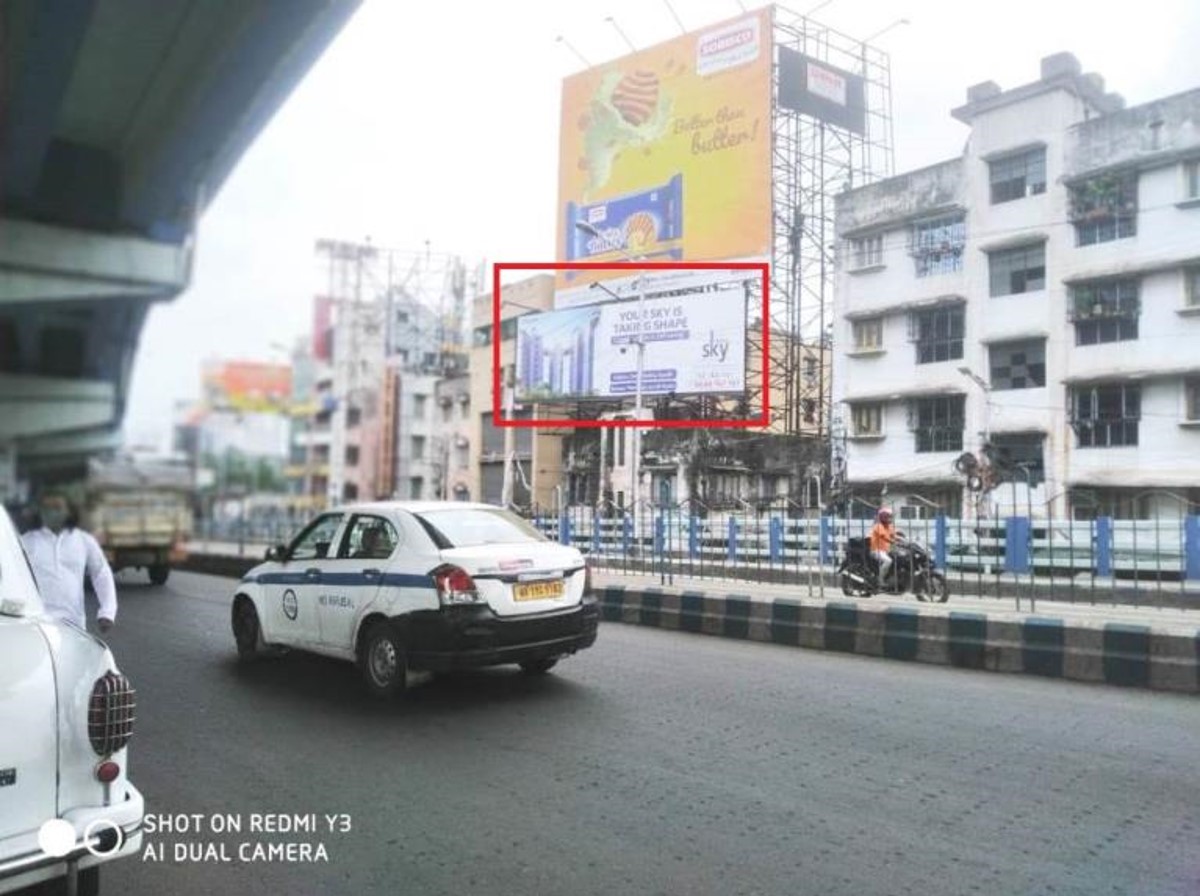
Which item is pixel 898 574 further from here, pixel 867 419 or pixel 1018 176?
pixel 1018 176

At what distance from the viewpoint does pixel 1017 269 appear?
947 centimetres

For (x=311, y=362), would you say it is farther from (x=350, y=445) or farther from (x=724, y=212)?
(x=724, y=212)

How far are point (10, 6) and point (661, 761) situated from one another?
9.39m

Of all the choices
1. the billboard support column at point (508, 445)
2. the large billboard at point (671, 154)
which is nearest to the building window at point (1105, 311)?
the large billboard at point (671, 154)

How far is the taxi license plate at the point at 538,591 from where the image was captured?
236 inches

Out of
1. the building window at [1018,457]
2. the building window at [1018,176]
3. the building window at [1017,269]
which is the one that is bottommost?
the building window at [1018,457]

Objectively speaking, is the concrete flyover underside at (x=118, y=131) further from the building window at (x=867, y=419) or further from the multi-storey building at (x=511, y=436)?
the building window at (x=867, y=419)

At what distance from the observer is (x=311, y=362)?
1142 centimetres

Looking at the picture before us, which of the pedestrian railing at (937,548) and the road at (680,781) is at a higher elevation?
the pedestrian railing at (937,548)

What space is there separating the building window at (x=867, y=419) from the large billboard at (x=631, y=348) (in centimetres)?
141

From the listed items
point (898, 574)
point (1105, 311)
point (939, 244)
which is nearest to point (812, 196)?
point (939, 244)

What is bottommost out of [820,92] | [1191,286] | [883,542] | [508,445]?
[883,542]

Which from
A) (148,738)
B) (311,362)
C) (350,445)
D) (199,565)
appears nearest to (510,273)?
(311,362)

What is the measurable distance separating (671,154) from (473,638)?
8178mm
